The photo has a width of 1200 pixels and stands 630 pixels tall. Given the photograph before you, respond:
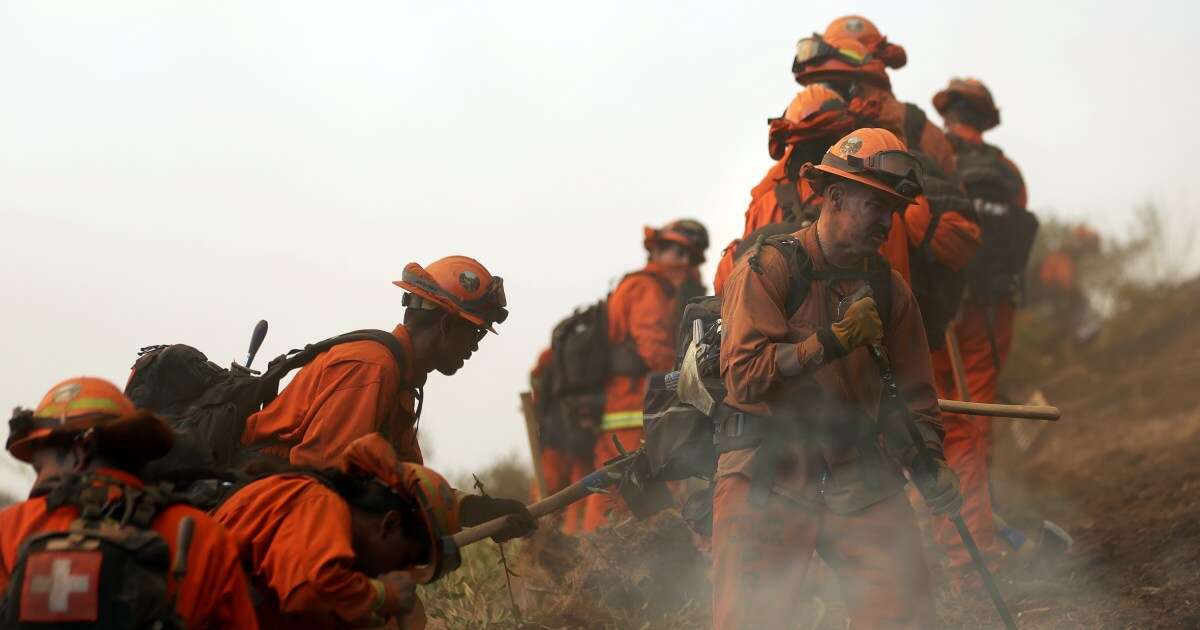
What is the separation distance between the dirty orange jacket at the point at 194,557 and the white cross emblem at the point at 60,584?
13 centimetres

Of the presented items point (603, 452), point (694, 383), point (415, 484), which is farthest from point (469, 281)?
point (603, 452)

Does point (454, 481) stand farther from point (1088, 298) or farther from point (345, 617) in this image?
point (1088, 298)

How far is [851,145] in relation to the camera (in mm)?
5469

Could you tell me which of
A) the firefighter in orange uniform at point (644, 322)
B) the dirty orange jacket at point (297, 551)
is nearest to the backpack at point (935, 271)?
the firefighter in orange uniform at point (644, 322)

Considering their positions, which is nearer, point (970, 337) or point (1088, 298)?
point (970, 337)

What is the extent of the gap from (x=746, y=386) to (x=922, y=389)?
802mm

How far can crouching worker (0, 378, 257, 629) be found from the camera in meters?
3.47

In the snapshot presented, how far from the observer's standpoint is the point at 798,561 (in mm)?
5172

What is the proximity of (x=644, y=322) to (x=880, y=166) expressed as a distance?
526 centimetres

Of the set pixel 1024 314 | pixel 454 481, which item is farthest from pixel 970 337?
pixel 1024 314

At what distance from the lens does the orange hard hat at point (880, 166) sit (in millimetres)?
5359

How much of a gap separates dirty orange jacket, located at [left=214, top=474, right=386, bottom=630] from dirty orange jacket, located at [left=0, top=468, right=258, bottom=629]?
0.38 ft

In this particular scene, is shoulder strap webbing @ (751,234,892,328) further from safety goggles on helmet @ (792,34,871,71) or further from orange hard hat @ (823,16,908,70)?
orange hard hat @ (823,16,908,70)

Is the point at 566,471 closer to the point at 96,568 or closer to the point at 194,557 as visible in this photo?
the point at 194,557
